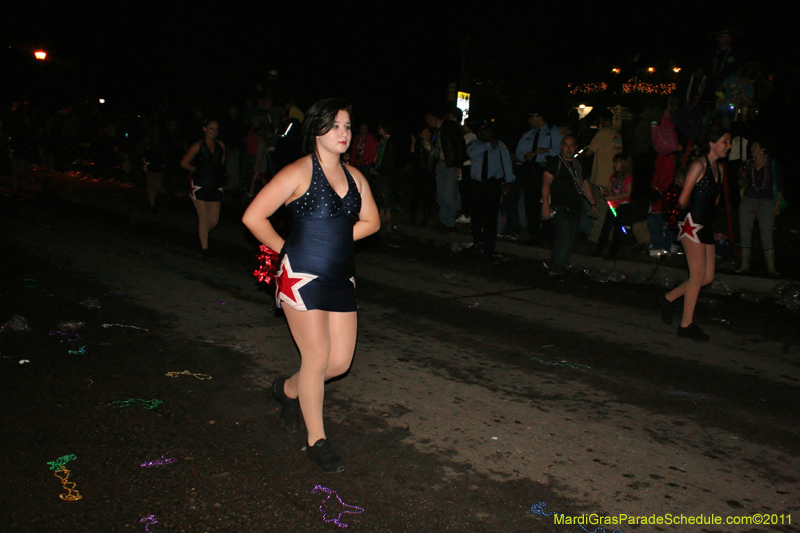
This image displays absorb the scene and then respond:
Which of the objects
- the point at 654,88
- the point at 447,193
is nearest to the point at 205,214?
the point at 447,193

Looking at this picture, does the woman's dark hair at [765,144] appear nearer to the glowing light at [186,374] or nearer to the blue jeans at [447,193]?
the blue jeans at [447,193]

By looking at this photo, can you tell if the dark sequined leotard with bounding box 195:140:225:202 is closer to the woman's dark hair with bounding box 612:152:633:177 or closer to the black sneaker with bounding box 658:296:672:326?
the woman's dark hair with bounding box 612:152:633:177

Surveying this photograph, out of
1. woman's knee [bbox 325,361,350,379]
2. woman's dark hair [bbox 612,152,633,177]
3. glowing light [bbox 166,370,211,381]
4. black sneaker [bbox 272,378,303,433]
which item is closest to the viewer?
woman's knee [bbox 325,361,350,379]

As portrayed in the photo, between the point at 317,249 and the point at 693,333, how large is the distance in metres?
4.48

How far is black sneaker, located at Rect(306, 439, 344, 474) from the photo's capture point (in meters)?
3.90

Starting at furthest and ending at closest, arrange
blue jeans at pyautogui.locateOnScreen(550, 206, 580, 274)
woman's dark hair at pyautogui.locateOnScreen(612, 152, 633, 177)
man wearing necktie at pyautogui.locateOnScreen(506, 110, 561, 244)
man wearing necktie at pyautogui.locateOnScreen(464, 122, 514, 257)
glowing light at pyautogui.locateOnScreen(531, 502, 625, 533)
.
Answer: man wearing necktie at pyautogui.locateOnScreen(506, 110, 561, 244), man wearing necktie at pyautogui.locateOnScreen(464, 122, 514, 257), woman's dark hair at pyautogui.locateOnScreen(612, 152, 633, 177), blue jeans at pyautogui.locateOnScreen(550, 206, 580, 274), glowing light at pyautogui.locateOnScreen(531, 502, 625, 533)

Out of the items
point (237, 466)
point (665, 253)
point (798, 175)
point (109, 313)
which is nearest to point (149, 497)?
point (237, 466)

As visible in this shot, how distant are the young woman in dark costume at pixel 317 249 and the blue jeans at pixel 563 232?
19.5 feet

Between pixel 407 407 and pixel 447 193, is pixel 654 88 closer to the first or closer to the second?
pixel 447 193

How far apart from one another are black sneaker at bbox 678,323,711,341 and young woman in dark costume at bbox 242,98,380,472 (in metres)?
4.16

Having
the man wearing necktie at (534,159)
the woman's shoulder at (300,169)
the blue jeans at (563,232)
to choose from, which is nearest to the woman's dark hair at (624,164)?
the man wearing necktie at (534,159)

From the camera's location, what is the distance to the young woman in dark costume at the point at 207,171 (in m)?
9.67

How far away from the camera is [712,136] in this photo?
6637mm

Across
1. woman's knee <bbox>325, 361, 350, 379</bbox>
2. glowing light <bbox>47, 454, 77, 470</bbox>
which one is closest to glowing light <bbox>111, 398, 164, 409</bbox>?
→ glowing light <bbox>47, 454, 77, 470</bbox>
